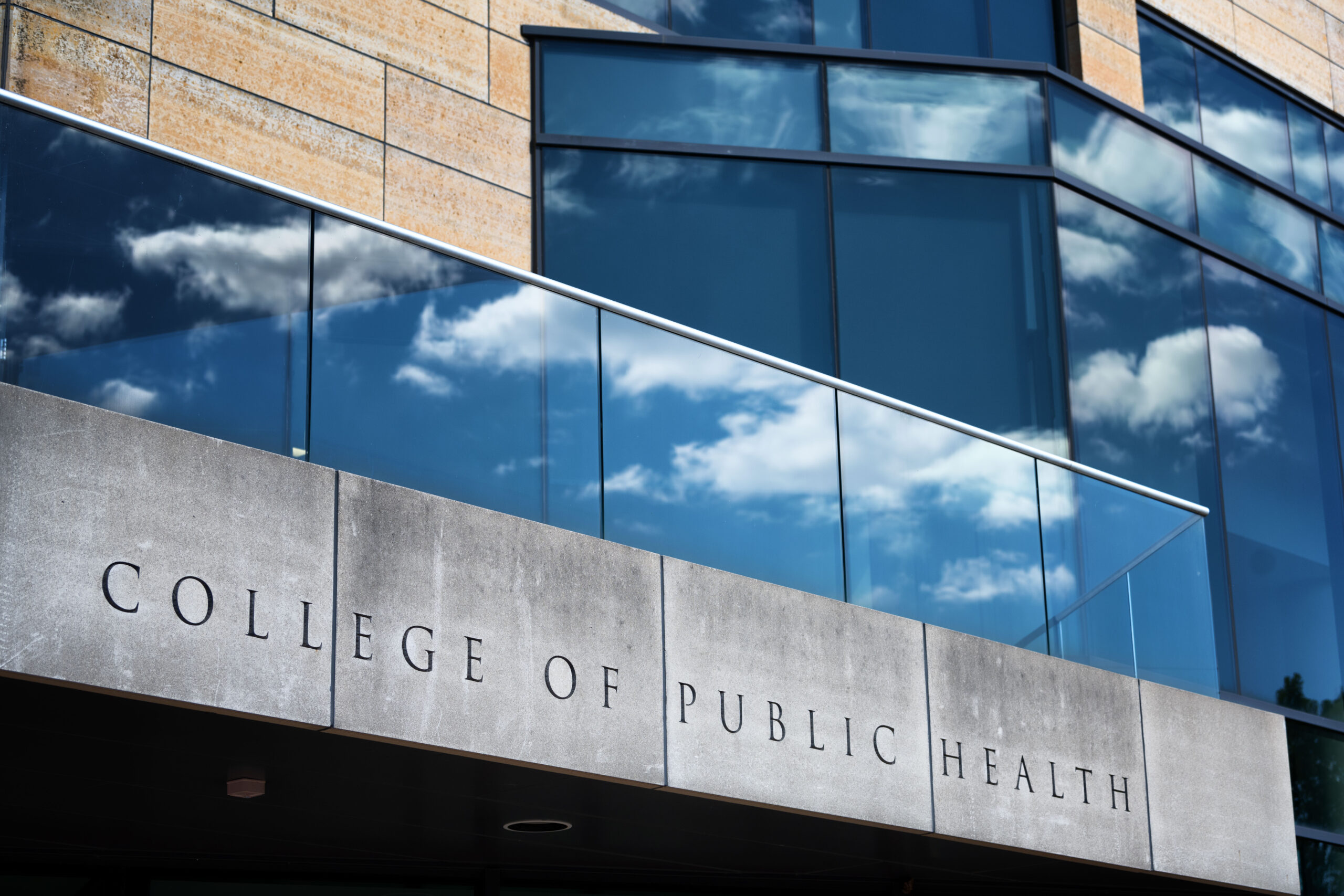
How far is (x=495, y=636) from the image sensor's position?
7883mm

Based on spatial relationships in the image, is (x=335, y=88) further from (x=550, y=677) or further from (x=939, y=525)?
(x=550, y=677)

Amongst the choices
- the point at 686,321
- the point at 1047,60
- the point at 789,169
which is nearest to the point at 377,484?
the point at 686,321

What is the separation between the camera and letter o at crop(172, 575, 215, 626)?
21.9 ft

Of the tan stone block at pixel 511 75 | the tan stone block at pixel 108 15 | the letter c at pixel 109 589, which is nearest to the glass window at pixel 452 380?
the letter c at pixel 109 589

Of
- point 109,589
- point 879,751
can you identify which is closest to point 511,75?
point 879,751

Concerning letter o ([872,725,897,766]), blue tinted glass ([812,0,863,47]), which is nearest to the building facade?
letter o ([872,725,897,766])

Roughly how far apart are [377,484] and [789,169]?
8.13 m

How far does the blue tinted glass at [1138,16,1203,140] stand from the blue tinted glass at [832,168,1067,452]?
3.30 meters

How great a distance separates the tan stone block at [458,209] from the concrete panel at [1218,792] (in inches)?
244

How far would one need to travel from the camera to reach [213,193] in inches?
296

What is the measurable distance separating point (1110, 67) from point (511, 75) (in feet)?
22.1

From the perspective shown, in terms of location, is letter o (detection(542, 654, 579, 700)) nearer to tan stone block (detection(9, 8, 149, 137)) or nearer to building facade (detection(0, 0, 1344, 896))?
building facade (detection(0, 0, 1344, 896))

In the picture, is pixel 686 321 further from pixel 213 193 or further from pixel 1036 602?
pixel 213 193

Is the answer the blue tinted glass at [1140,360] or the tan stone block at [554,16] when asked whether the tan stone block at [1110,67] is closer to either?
the blue tinted glass at [1140,360]
